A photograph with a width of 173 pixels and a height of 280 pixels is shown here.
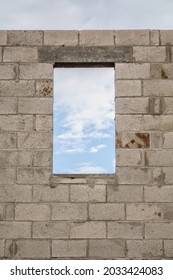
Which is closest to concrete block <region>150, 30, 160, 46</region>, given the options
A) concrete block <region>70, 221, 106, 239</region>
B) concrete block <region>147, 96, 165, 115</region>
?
concrete block <region>147, 96, 165, 115</region>

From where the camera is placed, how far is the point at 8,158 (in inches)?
233

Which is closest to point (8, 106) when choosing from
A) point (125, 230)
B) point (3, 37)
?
point (3, 37)

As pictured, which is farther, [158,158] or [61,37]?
[61,37]

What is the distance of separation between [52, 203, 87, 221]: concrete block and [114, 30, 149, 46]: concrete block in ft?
7.26

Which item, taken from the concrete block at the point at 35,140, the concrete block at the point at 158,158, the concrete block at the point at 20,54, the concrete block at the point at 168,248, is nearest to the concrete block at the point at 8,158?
the concrete block at the point at 35,140

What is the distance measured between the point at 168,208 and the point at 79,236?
3.88 feet

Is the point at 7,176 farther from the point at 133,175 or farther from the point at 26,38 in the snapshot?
the point at 26,38

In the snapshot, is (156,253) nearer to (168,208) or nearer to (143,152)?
(168,208)

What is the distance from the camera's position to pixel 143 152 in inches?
233

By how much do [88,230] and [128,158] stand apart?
1.05 metres

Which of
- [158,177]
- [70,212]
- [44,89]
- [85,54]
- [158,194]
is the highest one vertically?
[85,54]

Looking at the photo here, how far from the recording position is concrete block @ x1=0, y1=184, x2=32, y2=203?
5828mm

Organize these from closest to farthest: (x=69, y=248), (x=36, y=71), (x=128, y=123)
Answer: (x=69, y=248), (x=128, y=123), (x=36, y=71)

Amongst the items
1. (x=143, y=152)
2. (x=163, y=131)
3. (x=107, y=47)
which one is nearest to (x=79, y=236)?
(x=143, y=152)
